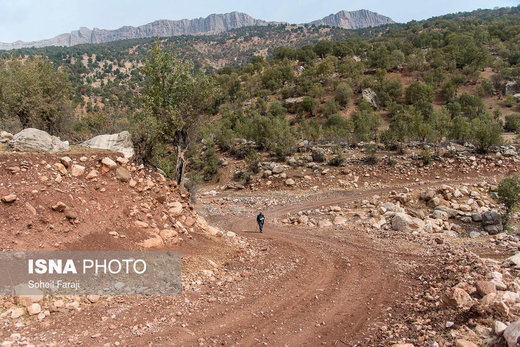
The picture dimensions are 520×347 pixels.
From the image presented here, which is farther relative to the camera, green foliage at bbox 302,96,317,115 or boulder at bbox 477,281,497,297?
green foliage at bbox 302,96,317,115

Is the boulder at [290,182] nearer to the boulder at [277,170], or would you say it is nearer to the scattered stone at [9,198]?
the boulder at [277,170]

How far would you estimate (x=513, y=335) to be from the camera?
159 inches

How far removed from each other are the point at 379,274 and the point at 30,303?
29.9 ft

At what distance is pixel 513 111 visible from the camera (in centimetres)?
4544

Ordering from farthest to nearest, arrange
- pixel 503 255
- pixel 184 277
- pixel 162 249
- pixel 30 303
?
pixel 503 255, pixel 162 249, pixel 184 277, pixel 30 303

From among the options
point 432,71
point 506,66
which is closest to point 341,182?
point 432,71

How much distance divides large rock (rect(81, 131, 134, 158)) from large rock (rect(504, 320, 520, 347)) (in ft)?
36.4

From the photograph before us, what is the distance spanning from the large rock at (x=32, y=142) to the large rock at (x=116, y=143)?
5.03 ft

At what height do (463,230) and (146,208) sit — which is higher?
(146,208)

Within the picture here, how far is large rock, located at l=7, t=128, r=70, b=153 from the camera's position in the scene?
8.85 metres

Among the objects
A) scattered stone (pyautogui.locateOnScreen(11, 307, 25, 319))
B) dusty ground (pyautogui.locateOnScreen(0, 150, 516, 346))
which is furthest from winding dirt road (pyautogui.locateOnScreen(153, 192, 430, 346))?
scattered stone (pyautogui.locateOnScreen(11, 307, 25, 319))

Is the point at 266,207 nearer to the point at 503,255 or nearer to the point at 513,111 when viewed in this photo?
the point at 503,255

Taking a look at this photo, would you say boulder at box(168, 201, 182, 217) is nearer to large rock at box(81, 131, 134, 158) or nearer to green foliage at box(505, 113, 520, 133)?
large rock at box(81, 131, 134, 158)

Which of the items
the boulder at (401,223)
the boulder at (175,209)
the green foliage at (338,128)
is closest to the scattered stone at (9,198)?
the boulder at (175,209)
